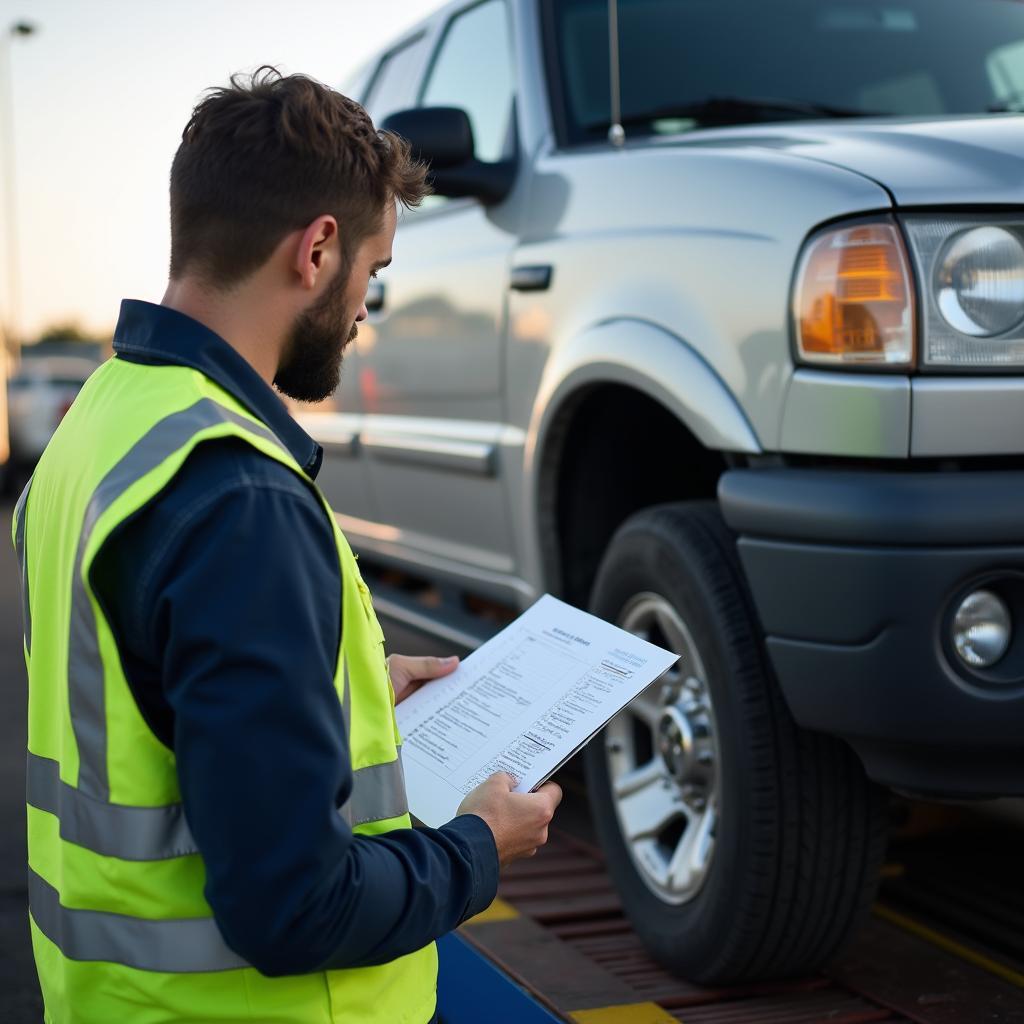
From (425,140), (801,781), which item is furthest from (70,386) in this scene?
(801,781)

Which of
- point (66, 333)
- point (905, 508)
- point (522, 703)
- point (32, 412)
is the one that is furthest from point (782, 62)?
point (66, 333)

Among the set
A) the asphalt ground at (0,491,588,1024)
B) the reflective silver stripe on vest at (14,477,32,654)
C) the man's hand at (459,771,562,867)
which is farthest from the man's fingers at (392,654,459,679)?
the asphalt ground at (0,491,588,1024)

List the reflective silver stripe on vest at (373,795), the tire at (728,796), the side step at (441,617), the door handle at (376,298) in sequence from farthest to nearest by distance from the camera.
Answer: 1. the door handle at (376,298)
2. the side step at (441,617)
3. the tire at (728,796)
4. the reflective silver stripe on vest at (373,795)

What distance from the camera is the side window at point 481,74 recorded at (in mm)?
3906

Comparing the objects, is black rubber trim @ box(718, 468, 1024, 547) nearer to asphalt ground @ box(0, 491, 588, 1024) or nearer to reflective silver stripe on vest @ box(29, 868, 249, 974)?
reflective silver stripe on vest @ box(29, 868, 249, 974)

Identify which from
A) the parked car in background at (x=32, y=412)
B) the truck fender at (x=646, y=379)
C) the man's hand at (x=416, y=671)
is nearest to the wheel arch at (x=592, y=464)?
the truck fender at (x=646, y=379)

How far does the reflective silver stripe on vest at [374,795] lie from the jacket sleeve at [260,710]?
0.14 meters

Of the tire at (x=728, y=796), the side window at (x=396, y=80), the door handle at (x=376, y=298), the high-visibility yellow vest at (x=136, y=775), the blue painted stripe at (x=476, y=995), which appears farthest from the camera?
the side window at (x=396, y=80)

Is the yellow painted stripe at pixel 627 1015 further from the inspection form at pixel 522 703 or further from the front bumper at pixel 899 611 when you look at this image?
the inspection form at pixel 522 703

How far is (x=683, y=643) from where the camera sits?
2746 millimetres

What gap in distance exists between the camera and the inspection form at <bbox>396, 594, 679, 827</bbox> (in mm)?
1712

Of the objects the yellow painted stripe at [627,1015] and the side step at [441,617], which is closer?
the yellow painted stripe at [627,1015]

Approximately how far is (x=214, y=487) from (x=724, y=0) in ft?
8.95

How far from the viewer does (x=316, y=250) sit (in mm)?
1424
